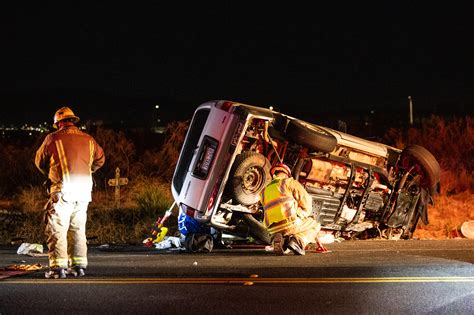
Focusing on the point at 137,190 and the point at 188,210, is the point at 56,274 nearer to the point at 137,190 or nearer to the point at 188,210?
the point at 188,210

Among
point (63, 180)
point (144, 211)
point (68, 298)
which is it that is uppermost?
point (63, 180)

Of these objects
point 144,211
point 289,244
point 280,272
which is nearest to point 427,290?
point 280,272

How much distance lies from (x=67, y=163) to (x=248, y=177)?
2.75m

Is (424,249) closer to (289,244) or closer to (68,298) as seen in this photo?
(289,244)

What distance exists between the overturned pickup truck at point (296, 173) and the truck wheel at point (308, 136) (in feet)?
0.04

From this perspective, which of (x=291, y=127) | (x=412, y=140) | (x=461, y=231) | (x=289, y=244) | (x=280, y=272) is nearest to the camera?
(x=280, y=272)

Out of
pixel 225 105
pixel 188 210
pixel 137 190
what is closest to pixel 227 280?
pixel 188 210

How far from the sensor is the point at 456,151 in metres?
20.6

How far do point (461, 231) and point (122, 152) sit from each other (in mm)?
10841

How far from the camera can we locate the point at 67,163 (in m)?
7.16

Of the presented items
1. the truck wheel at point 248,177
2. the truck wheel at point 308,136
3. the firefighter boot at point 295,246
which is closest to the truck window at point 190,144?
the truck wheel at point 248,177

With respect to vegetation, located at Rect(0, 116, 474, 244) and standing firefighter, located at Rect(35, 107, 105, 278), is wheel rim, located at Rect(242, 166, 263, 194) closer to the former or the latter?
standing firefighter, located at Rect(35, 107, 105, 278)

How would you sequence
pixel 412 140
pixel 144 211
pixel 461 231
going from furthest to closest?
pixel 412 140, pixel 144 211, pixel 461 231

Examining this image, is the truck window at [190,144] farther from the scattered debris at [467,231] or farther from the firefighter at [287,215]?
the scattered debris at [467,231]
